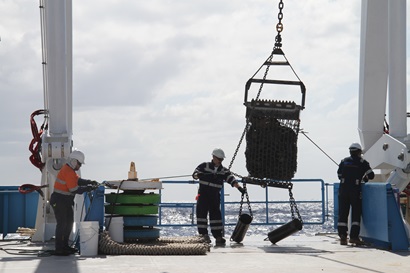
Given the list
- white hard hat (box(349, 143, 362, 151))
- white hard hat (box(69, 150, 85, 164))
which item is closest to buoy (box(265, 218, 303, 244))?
white hard hat (box(349, 143, 362, 151))

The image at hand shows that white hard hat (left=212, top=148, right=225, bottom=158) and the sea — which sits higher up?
white hard hat (left=212, top=148, right=225, bottom=158)

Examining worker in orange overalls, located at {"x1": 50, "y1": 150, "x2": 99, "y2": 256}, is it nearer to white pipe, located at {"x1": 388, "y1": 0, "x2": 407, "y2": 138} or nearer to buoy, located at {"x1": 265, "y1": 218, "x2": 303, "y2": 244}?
buoy, located at {"x1": 265, "y1": 218, "x2": 303, "y2": 244}

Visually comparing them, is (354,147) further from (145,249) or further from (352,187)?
(145,249)

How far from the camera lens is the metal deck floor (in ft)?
36.4

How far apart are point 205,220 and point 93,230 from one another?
294cm

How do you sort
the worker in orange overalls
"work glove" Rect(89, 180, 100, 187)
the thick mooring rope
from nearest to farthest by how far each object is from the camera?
1. the thick mooring rope
2. the worker in orange overalls
3. "work glove" Rect(89, 180, 100, 187)

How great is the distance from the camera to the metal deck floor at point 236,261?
11.1m

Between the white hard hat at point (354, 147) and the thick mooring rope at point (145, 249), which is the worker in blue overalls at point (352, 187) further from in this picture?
the thick mooring rope at point (145, 249)

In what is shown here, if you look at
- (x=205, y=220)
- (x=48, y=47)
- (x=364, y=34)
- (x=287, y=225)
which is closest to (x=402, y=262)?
(x=287, y=225)

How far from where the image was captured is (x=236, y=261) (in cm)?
1212

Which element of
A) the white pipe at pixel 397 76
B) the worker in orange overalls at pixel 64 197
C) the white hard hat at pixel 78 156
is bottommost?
the worker in orange overalls at pixel 64 197

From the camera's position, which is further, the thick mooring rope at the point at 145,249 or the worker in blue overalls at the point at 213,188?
the worker in blue overalls at the point at 213,188

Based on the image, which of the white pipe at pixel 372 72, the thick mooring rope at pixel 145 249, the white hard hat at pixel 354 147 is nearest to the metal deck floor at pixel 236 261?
the thick mooring rope at pixel 145 249

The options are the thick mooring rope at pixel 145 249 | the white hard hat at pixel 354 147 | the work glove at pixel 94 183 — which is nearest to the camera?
the thick mooring rope at pixel 145 249
